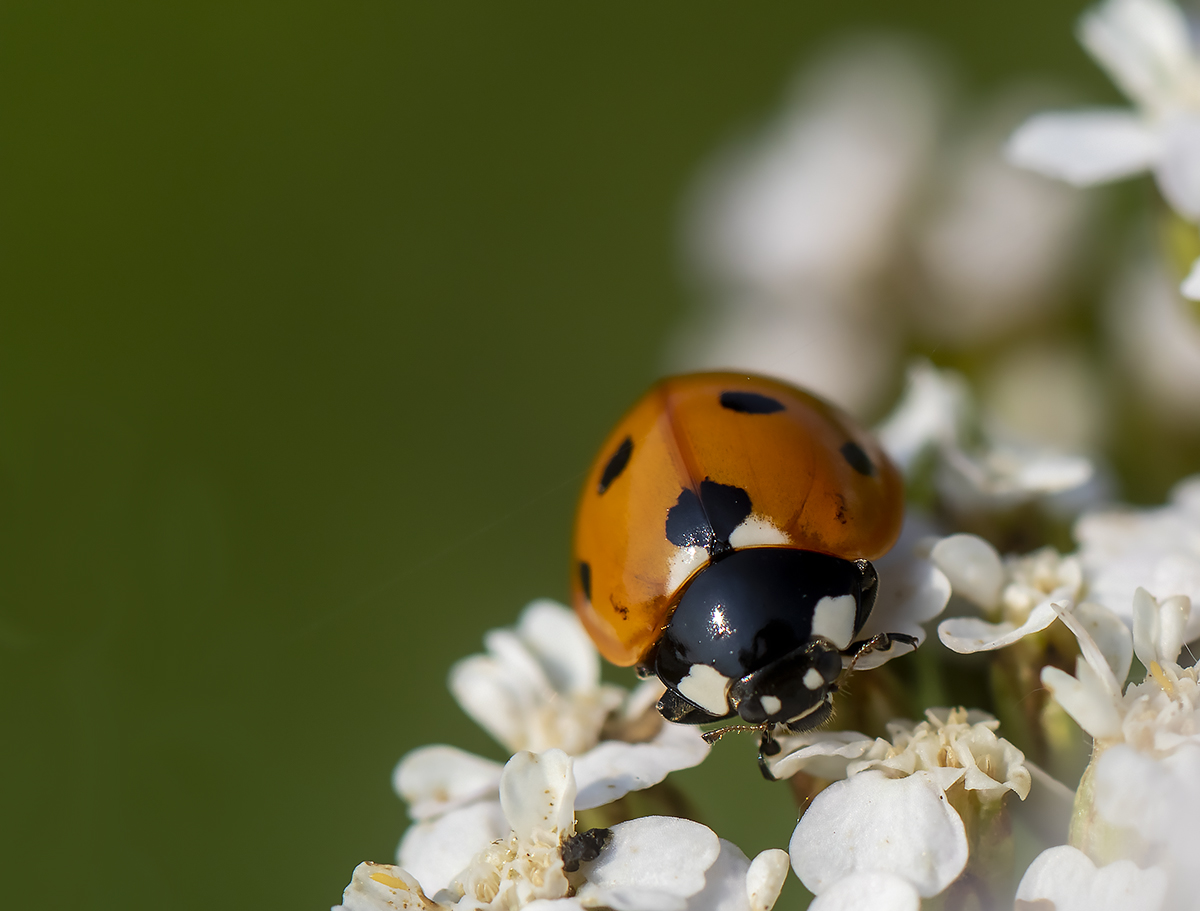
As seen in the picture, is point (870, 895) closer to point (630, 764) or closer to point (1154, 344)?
point (630, 764)

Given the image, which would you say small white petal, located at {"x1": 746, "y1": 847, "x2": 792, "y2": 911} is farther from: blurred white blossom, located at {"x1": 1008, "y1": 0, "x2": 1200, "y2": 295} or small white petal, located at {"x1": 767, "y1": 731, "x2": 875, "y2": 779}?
blurred white blossom, located at {"x1": 1008, "y1": 0, "x2": 1200, "y2": 295}

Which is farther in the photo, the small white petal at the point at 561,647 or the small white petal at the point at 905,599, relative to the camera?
the small white petal at the point at 561,647

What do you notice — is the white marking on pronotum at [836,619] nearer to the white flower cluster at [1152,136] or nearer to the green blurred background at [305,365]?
the green blurred background at [305,365]

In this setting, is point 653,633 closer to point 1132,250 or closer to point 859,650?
point 859,650

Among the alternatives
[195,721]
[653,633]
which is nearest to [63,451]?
[195,721]

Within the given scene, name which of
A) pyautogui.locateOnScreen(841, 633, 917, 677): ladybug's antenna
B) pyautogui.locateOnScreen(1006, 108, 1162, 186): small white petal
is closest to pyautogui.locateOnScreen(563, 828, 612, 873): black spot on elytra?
pyautogui.locateOnScreen(841, 633, 917, 677): ladybug's antenna

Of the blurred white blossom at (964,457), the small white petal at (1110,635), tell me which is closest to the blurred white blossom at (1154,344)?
the blurred white blossom at (964,457)

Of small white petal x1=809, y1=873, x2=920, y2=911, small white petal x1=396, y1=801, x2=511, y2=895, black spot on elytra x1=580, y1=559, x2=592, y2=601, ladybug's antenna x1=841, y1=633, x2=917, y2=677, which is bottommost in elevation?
small white petal x1=809, y1=873, x2=920, y2=911
